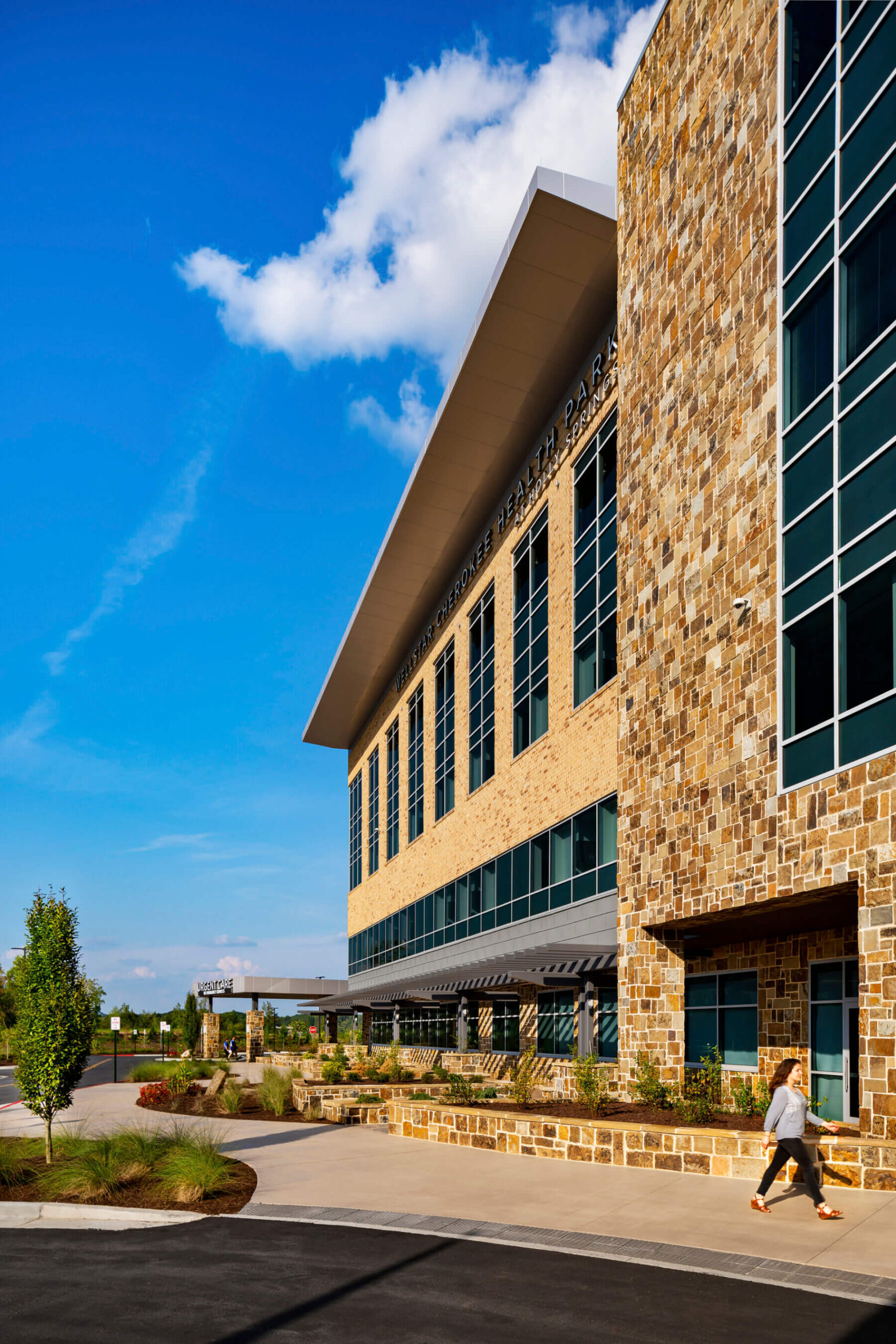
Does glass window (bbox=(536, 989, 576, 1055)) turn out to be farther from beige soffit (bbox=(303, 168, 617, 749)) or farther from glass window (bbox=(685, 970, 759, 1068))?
beige soffit (bbox=(303, 168, 617, 749))

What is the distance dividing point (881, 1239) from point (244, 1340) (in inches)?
233

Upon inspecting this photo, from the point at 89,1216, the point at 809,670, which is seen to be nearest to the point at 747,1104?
the point at 809,670

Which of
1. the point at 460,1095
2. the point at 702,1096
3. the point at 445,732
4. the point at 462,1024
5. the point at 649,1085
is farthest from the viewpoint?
the point at 445,732

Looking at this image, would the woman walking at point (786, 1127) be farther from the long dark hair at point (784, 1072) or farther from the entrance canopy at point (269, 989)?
the entrance canopy at point (269, 989)

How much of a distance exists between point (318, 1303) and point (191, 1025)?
64309 millimetres

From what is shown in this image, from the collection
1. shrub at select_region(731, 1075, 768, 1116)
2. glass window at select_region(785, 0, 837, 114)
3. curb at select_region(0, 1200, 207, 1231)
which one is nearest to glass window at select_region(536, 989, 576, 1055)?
shrub at select_region(731, 1075, 768, 1116)

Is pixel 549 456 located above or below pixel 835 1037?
above

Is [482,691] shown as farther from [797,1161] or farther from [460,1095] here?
[797,1161]

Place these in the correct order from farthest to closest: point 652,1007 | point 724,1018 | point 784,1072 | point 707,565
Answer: point 724,1018
point 652,1007
point 707,565
point 784,1072

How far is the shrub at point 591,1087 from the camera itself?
61.0 feet

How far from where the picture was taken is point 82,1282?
390 inches

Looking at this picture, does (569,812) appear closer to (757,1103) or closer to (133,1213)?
(757,1103)

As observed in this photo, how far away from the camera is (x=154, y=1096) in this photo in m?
29.6

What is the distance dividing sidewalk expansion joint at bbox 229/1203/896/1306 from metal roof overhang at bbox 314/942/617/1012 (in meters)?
12.1
